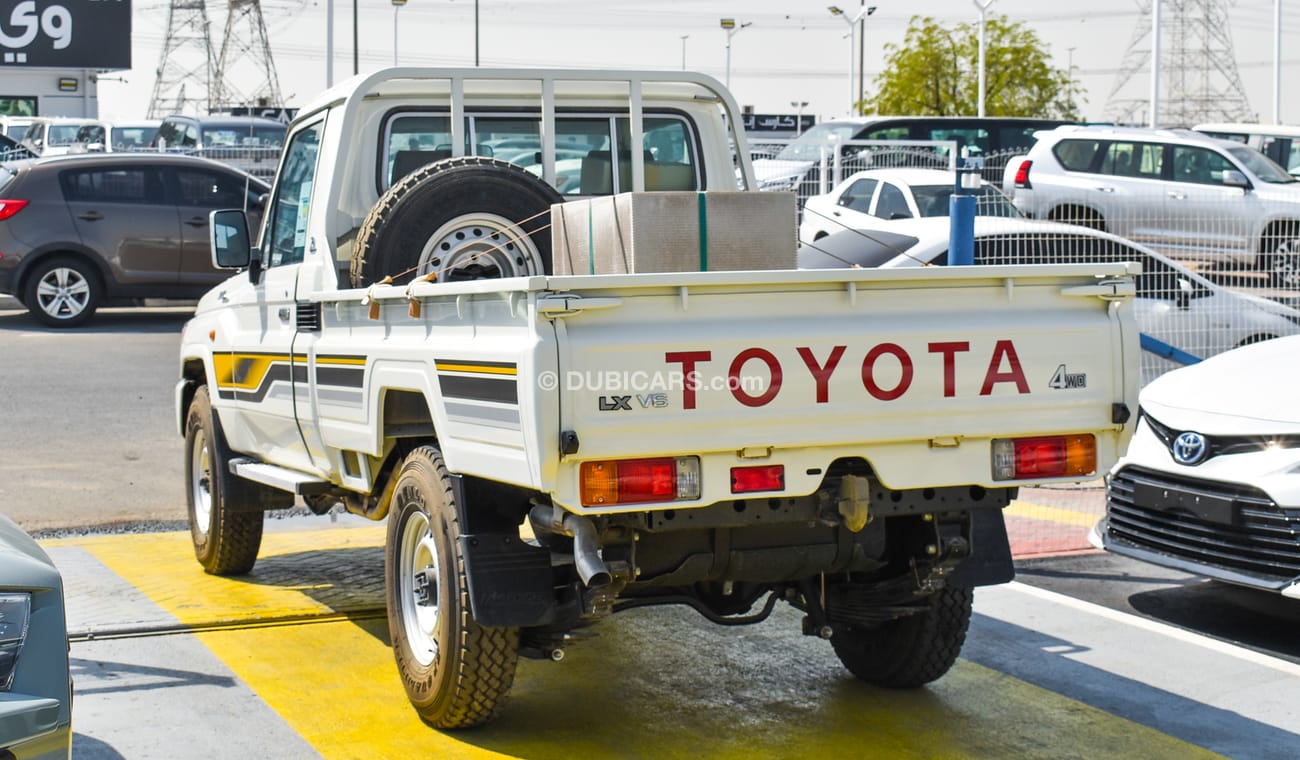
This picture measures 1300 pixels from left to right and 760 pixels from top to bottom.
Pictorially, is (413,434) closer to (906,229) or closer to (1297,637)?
(1297,637)

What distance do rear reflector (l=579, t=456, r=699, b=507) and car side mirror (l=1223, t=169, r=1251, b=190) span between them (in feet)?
54.3

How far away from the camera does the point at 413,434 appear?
17.9 ft

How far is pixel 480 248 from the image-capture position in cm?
596

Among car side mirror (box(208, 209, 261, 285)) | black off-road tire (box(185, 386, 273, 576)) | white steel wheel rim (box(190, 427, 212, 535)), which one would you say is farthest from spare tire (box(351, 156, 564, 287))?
white steel wheel rim (box(190, 427, 212, 535))

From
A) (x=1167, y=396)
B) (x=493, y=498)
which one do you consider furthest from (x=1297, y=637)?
(x=493, y=498)

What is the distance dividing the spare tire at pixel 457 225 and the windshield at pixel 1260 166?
16.4 meters

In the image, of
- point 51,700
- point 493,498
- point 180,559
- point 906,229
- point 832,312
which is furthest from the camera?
point 906,229

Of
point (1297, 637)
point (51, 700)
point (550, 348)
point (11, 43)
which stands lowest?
point (1297, 637)

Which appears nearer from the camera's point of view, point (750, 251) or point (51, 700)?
point (51, 700)

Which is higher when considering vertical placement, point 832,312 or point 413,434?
point 832,312

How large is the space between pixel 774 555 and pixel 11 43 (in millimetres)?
52418

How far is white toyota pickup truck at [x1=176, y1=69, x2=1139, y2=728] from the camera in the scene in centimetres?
446

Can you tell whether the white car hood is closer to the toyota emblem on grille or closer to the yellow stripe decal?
the toyota emblem on grille

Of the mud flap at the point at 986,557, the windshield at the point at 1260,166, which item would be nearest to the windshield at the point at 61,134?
the windshield at the point at 1260,166
